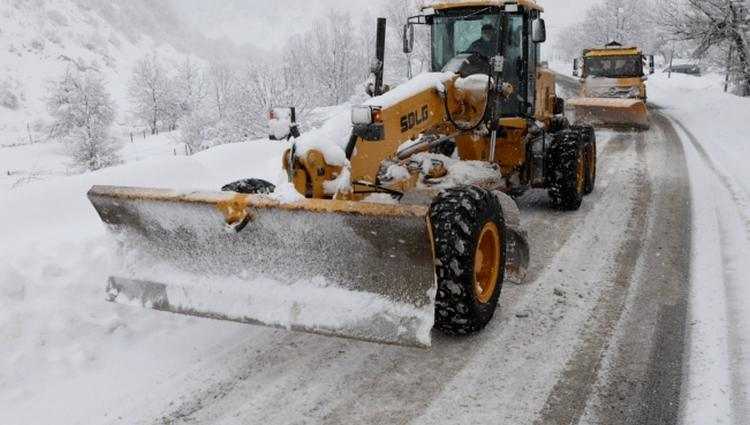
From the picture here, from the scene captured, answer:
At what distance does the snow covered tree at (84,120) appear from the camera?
33531mm

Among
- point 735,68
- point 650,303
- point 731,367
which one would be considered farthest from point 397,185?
point 735,68

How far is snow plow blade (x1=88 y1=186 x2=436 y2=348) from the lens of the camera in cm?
358

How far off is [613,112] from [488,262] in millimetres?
13421

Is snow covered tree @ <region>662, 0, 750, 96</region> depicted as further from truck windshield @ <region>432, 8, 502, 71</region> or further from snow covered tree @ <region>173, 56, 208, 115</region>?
snow covered tree @ <region>173, 56, 208, 115</region>

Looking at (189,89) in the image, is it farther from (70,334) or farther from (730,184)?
(70,334)

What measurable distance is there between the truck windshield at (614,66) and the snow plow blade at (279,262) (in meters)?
17.1

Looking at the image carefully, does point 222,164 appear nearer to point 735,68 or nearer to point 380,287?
point 380,287

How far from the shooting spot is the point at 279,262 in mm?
3869

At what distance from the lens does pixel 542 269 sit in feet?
17.9

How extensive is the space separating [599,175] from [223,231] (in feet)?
25.0

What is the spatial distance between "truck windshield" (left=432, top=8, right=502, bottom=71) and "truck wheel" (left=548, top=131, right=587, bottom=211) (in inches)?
55.4

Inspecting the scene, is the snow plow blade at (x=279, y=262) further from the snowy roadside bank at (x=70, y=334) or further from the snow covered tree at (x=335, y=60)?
the snow covered tree at (x=335, y=60)

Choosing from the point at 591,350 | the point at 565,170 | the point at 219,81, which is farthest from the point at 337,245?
the point at 219,81

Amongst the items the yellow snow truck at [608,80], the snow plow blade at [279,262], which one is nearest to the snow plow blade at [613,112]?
the yellow snow truck at [608,80]
